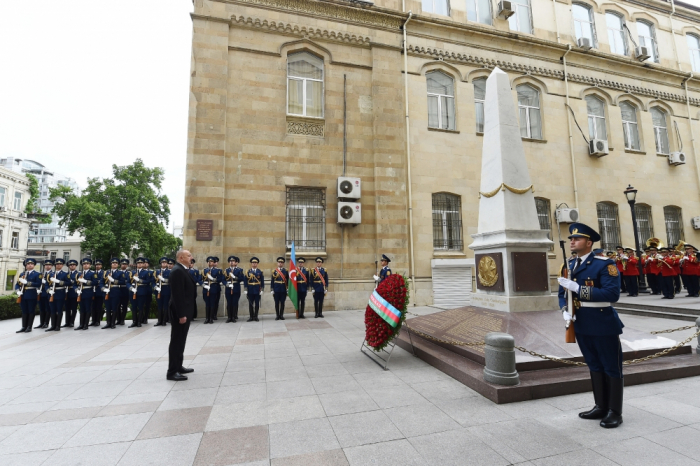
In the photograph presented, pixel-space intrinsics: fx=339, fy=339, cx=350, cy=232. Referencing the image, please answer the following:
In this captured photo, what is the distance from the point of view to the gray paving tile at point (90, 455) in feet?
9.62

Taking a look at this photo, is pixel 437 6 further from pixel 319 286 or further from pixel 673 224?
pixel 673 224

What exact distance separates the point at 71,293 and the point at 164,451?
9628 millimetres

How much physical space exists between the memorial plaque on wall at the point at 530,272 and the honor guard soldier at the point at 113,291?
35.2ft

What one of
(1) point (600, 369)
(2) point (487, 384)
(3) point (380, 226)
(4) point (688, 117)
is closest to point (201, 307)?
(3) point (380, 226)

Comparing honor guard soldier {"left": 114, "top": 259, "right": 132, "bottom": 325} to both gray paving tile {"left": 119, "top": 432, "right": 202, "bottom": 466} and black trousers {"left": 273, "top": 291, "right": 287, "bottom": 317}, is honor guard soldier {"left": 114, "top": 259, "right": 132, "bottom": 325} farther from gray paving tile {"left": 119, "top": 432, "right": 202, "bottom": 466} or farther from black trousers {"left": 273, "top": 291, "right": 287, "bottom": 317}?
gray paving tile {"left": 119, "top": 432, "right": 202, "bottom": 466}

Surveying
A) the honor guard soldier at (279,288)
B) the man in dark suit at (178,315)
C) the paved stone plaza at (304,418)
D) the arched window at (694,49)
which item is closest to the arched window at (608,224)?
the arched window at (694,49)

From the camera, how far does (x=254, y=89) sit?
A: 12.7m

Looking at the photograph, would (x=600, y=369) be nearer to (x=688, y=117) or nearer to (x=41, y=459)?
(x=41, y=459)

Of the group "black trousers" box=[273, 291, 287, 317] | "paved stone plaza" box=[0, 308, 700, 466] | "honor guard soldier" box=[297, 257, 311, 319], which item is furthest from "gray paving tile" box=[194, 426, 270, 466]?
"black trousers" box=[273, 291, 287, 317]

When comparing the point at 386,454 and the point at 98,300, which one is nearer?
the point at 386,454

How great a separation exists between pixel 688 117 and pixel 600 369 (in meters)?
23.0

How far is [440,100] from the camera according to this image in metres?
14.9

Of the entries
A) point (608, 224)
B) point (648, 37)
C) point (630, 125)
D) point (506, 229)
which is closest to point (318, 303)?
point (506, 229)

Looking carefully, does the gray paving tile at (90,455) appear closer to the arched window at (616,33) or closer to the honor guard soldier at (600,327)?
the honor guard soldier at (600,327)
